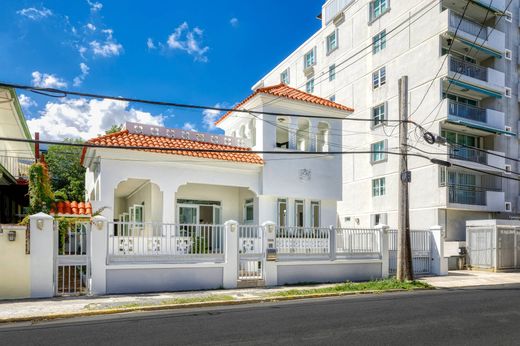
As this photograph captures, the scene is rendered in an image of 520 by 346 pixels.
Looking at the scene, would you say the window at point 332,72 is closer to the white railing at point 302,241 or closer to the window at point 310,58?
the window at point 310,58

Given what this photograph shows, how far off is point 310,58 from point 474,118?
16071 mm

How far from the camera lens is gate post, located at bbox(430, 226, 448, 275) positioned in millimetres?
19344

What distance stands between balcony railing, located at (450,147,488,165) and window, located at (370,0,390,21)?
1108 centimetres

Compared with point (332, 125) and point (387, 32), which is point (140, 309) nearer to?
point (332, 125)

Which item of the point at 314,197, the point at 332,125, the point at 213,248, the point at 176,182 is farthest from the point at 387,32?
the point at 213,248

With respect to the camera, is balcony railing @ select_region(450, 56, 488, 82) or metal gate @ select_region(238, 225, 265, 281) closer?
metal gate @ select_region(238, 225, 265, 281)

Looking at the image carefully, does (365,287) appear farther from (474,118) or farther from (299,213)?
(474,118)

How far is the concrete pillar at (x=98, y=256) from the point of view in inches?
502

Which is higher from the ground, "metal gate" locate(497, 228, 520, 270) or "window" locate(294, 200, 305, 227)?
"window" locate(294, 200, 305, 227)

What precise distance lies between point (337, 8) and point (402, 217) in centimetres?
2618

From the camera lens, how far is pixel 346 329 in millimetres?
8352

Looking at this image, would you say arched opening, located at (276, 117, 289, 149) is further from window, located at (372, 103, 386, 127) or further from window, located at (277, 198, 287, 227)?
window, located at (372, 103, 386, 127)

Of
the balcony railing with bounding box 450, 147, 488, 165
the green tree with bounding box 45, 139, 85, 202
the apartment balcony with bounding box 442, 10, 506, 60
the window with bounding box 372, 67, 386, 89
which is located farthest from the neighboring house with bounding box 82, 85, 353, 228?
the green tree with bounding box 45, 139, 85, 202

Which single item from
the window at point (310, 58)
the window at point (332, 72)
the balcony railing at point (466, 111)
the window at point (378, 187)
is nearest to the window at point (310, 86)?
the window at point (310, 58)
